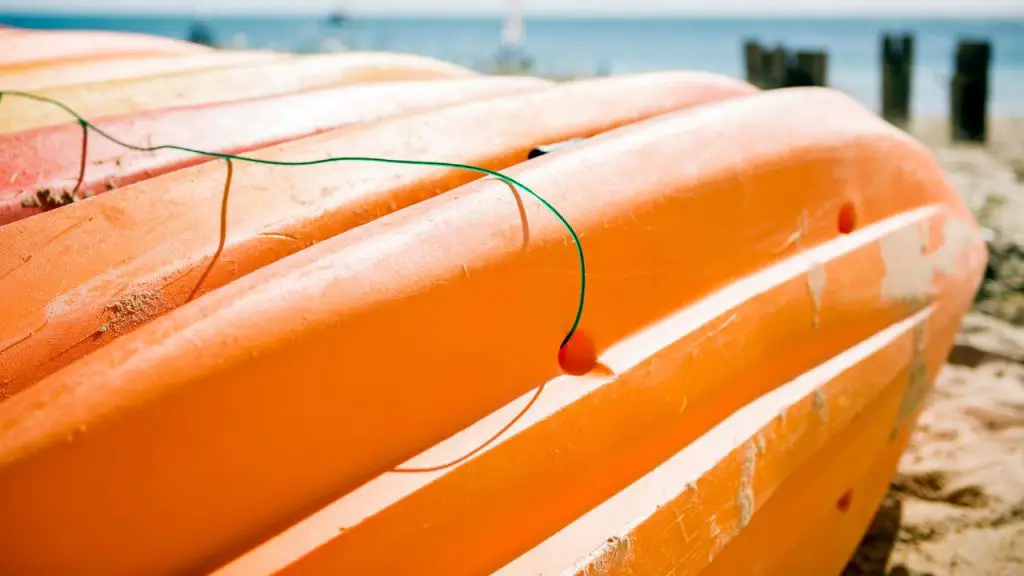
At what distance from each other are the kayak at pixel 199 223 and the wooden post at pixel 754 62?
22.4ft

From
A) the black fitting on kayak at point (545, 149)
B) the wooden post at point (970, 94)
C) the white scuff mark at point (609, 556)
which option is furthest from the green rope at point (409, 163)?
the wooden post at point (970, 94)

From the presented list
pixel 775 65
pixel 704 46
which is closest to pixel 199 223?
pixel 775 65

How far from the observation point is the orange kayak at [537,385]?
995 mm

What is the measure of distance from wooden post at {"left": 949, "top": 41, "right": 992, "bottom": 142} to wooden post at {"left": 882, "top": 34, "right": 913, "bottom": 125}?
0.58 meters

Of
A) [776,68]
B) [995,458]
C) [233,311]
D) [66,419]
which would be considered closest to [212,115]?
[233,311]

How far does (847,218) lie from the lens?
5.72 ft

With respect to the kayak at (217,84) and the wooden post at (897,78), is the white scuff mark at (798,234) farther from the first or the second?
the wooden post at (897,78)

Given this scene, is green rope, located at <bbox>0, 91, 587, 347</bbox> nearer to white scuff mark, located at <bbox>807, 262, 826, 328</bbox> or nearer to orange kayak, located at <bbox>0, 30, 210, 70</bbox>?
white scuff mark, located at <bbox>807, 262, 826, 328</bbox>

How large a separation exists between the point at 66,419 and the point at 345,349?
1.16 ft

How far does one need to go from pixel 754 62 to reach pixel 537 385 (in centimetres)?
761

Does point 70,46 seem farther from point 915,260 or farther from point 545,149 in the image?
point 915,260

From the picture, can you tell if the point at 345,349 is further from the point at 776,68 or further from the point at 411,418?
the point at 776,68

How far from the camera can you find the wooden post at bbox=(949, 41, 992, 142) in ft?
21.8

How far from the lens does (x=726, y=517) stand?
1.37 meters
